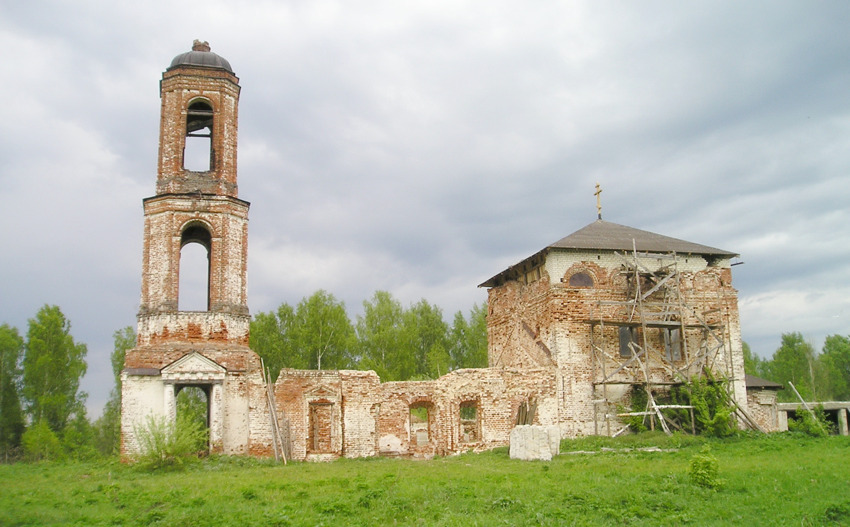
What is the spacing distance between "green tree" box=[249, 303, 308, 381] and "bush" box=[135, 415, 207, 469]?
17770 mm

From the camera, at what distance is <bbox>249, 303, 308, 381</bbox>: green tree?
34156mm

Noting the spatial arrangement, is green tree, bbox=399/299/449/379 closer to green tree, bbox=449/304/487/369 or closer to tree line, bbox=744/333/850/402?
green tree, bbox=449/304/487/369

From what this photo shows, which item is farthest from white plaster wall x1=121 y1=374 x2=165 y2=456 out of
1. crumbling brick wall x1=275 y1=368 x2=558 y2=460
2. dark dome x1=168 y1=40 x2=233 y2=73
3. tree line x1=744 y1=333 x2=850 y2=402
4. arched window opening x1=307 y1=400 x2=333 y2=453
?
tree line x1=744 y1=333 x2=850 y2=402

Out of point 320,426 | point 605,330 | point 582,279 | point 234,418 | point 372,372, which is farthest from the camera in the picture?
point 582,279

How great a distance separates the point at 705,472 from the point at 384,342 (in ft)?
85.4

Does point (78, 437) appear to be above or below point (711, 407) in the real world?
below

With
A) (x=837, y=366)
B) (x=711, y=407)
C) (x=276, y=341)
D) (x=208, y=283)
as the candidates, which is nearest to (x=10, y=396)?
(x=276, y=341)

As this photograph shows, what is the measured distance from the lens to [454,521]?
30.2ft

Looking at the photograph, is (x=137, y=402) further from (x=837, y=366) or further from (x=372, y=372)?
(x=837, y=366)

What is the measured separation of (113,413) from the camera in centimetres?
3684

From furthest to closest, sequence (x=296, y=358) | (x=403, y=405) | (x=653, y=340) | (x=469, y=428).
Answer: (x=296, y=358)
(x=469, y=428)
(x=653, y=340)
(x=403, y=405)

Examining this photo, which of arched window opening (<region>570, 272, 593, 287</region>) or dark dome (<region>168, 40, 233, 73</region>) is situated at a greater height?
dark dome (<region>168, 40, 233, 73</region>)

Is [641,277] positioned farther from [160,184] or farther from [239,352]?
[160,184]

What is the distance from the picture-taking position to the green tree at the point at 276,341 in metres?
34.2
